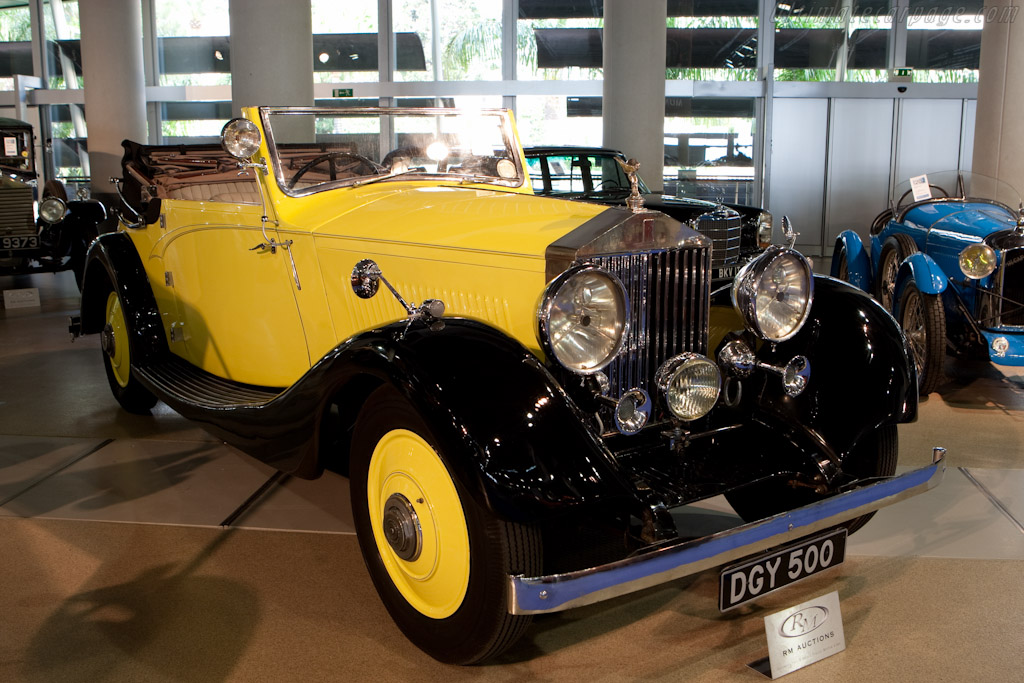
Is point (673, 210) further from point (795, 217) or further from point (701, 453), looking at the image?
point (795, 217)

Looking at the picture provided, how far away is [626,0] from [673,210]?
12.3ft

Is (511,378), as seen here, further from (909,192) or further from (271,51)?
(271,51)

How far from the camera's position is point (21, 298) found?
8.29 metres

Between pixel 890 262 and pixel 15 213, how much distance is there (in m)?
8.25

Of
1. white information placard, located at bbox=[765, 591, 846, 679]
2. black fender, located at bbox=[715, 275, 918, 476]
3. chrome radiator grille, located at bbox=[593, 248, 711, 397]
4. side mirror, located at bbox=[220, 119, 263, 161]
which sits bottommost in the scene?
white information placard, located at bbox=[765, 591, 846, 679]

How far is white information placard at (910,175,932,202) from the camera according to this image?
6.34 meters

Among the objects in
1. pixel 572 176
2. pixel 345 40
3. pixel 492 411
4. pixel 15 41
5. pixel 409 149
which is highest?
pixel 15 41

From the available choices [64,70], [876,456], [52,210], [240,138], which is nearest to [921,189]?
[876,456]

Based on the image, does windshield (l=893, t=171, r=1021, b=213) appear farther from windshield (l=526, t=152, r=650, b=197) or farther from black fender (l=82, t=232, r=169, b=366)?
black fender (l=82, t=232, r=169, b=366)

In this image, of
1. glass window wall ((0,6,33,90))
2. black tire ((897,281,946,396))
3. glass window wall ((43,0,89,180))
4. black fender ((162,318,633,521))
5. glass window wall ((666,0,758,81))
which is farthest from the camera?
glass window wall ((0,6,33,90))

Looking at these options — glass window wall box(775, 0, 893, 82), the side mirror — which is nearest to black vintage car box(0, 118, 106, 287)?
the side mirror

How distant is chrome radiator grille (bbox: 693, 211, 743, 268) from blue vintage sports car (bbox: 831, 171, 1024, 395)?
1.18 meters

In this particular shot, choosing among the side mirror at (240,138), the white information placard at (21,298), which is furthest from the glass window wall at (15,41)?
the side mirror at (240,138)

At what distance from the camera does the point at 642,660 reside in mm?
2396
